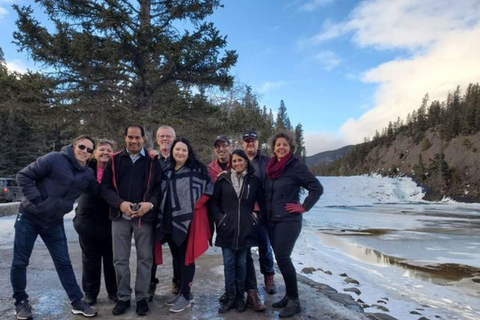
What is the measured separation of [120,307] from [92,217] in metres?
1.04

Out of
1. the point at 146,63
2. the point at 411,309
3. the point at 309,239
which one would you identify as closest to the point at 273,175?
the point at 411,309

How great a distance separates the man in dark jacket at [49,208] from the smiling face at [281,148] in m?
2.16

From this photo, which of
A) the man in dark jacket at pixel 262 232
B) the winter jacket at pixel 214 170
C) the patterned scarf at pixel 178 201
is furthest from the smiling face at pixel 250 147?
the patterned scarf at pixel 178 201

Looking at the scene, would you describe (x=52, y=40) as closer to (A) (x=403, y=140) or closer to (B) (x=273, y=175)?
(B) (x=273, y=175)

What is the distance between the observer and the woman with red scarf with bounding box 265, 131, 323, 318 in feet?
12.8

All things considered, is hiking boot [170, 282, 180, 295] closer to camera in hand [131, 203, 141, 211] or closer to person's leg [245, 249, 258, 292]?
person's leg [245, 249, 258, 292]

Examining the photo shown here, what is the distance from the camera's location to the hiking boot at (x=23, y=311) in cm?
351

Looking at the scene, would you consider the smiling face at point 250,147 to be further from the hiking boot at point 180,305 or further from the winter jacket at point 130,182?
the hiking boot at point 180,305

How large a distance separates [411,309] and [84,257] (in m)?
5.13

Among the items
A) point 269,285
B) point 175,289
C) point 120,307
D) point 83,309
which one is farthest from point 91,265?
point 269,285

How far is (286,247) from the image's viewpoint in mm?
3889

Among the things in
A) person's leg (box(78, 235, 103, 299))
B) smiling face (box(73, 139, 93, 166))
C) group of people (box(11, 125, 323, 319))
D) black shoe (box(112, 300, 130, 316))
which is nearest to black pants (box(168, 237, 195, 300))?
group of people (box(11, 125, 323, 319))

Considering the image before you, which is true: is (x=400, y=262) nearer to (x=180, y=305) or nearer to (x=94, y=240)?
(x=180, y=305)

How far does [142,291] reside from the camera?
3752 millimetres
